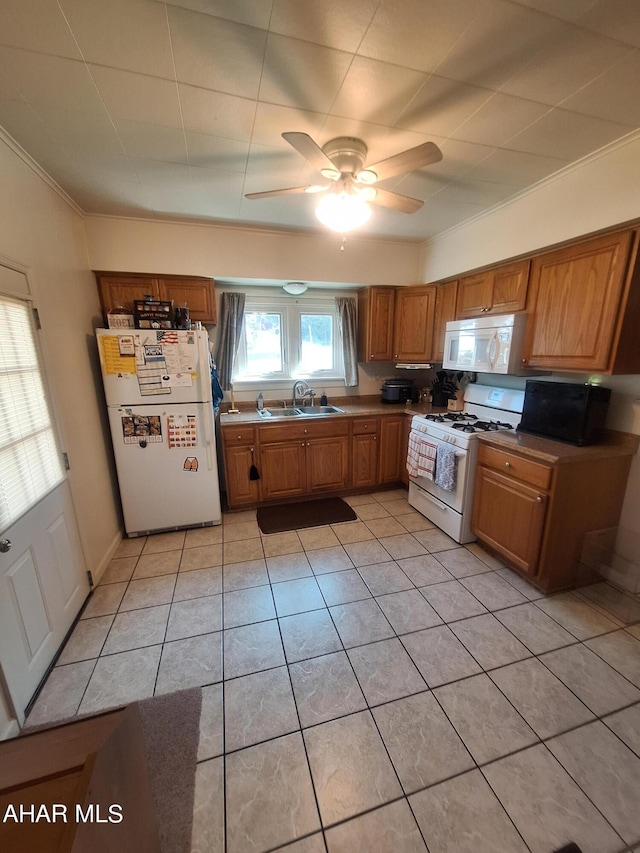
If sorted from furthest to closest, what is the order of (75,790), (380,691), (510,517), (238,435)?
(238,435) < (510,517) < (380,691) < (75,790)

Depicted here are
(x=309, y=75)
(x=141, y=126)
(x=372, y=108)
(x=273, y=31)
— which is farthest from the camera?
(x=141, y=126)

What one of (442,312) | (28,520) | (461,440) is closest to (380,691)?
(461,440)

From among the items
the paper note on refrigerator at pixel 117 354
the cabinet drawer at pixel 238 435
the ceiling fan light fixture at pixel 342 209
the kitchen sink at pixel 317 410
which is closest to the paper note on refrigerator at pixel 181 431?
the cabinet drawer at pixel 238 435

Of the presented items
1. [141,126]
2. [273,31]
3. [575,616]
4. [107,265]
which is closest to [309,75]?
[273,31]

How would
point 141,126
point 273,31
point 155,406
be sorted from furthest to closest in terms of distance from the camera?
point 155,406
point 141,126
point 273,31

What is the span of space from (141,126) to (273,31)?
34.7 inches

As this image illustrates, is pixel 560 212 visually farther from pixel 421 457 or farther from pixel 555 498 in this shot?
pixel 421 457

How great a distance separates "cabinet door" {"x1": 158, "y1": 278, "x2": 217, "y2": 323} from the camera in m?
2.93

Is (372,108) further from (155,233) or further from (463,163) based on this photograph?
(155,233)

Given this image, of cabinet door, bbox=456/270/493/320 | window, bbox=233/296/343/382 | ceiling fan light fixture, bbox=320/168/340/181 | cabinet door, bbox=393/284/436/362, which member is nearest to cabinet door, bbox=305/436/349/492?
window, bbox=233/296/343/382

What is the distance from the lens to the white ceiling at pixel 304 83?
1.11 m

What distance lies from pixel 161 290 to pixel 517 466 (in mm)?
3179

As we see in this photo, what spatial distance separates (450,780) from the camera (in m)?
1.26

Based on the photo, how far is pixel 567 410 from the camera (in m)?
2.18
